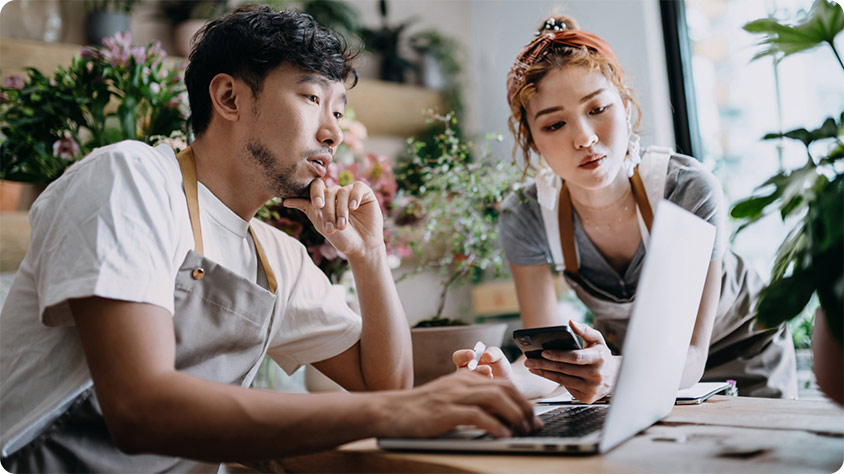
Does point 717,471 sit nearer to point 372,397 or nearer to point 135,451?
point 372,397

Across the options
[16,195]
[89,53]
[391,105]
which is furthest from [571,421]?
[391,105]

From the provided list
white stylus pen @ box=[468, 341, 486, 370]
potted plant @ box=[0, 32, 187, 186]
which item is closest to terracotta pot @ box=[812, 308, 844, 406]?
white stylus pen @ box=[468, 341, 486, 370]

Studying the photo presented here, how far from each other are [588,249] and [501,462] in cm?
104

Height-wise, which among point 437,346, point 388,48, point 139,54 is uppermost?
point 388,48

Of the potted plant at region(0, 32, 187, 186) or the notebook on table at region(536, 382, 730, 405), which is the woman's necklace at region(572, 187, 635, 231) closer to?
the notebook on table at region(536, 382, 730, 405)

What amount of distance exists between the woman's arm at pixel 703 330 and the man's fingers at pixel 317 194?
76 centimetres

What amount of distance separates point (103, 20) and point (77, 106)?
1.31 metres

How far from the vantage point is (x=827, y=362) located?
0.84 m

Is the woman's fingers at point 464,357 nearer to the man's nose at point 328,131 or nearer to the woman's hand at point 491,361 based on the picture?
the woman's hand at point 491,361

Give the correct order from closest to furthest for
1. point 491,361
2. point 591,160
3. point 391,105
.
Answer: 1. point 491,361
2. point 591,160
3. point 391,105

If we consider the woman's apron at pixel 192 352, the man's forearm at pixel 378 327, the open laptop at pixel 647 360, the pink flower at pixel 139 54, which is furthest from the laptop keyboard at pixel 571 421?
the pink flower at pixel 139 54

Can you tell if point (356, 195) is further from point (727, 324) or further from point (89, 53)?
point (727, 324)

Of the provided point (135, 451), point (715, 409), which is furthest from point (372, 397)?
point (715, 409)

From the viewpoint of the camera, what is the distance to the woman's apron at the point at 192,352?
942 mm
